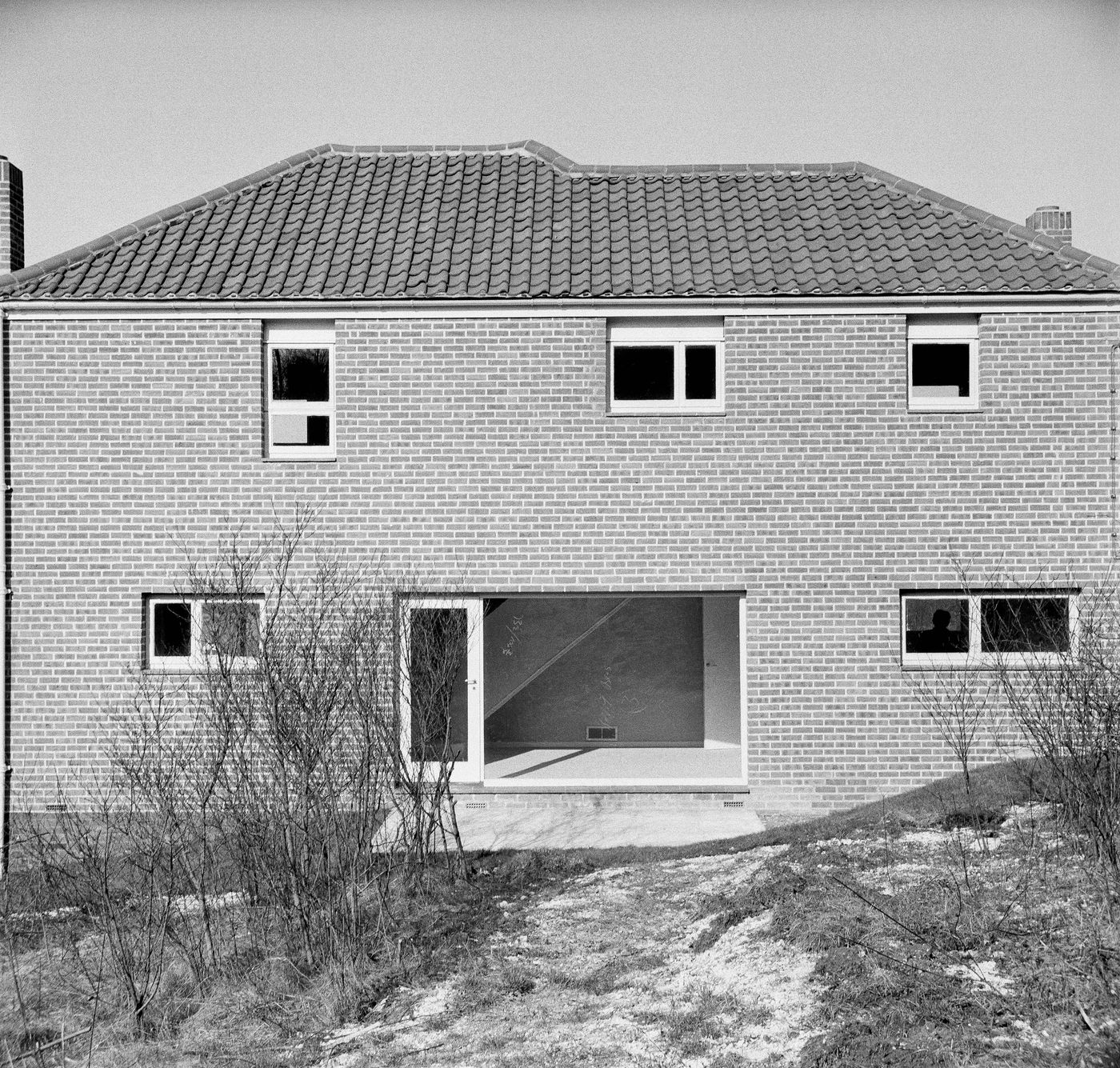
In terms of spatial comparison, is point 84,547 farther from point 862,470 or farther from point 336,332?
point 862,470


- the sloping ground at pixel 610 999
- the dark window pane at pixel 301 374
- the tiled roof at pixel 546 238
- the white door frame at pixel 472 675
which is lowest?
the sloping ground at pixel 610 999

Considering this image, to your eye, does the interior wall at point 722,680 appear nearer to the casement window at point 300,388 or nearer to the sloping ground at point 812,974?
the casement window at point 300,388

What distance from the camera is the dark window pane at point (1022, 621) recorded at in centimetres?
1236

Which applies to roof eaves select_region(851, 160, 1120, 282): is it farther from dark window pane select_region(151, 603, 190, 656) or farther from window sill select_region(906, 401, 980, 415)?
dark window pane select_region(151, 603, 190, 656)

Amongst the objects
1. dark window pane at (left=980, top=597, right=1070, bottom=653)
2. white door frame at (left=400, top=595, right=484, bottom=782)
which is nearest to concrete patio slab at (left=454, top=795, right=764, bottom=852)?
white door frame at (left=400, top=595, right=484, bottom=782)

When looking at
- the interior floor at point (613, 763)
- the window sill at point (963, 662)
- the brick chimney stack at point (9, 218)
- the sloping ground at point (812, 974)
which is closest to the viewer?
the sloping ground at point (812, 974)

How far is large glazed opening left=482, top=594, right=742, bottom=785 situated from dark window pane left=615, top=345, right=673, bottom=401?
4189 millimetres

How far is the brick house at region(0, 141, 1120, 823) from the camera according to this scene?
12422mm

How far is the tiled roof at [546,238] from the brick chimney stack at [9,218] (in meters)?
1.45

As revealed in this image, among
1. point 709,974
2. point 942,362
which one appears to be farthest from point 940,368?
point 709,974

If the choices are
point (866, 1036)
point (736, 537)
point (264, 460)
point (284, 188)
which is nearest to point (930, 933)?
point (866, 1036)

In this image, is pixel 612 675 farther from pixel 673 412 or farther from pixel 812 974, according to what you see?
pixel 812 974

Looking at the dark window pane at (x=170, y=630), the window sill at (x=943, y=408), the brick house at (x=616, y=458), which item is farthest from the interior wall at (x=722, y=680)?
the dark window pane at (x=170, y=630)

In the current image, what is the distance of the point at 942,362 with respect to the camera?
12.8 m
